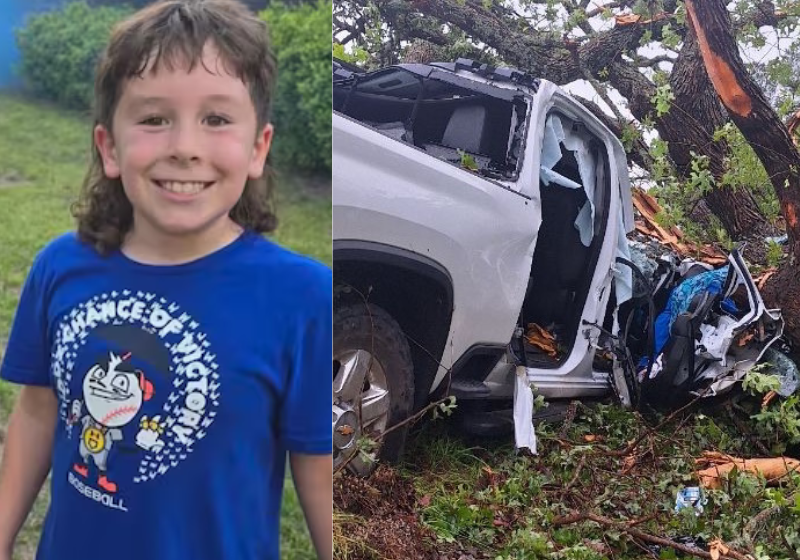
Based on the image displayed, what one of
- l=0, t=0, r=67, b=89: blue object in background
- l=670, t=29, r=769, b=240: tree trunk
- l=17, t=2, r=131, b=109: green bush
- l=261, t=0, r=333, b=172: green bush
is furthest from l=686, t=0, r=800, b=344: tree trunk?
l=0, t=0, r=67, b=89: blue object in background

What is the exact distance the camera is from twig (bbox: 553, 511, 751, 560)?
197cm

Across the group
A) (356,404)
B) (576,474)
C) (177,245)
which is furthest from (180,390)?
(576,474)

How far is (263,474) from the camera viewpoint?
1477mm

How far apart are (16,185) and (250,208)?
1001mm

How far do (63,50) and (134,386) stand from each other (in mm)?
1117

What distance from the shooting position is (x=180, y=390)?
4.58ft

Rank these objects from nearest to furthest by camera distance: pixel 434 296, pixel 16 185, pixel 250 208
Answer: pixel 250 208, pixel 434 296, pixel 16 185

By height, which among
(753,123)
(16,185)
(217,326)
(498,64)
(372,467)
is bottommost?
(372,467)

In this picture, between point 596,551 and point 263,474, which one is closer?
point 263,474

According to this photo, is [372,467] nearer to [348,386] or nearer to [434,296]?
[348,386]

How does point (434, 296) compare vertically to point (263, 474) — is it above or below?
above

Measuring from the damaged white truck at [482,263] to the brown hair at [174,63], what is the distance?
0.28 metres

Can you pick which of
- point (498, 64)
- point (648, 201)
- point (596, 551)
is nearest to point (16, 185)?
point (498, 64)

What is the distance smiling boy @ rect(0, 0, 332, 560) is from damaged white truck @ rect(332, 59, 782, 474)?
35 cm
